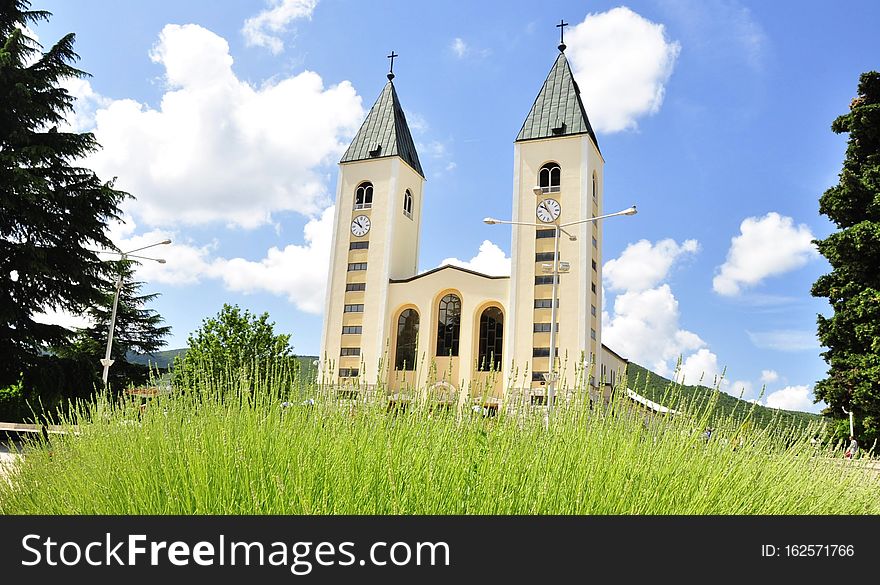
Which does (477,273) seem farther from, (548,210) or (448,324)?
(548,210)

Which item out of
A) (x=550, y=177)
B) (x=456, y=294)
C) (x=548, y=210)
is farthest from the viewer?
(x=456, y=294)

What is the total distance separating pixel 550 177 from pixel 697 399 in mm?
40443

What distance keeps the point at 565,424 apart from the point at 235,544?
252 centimetres

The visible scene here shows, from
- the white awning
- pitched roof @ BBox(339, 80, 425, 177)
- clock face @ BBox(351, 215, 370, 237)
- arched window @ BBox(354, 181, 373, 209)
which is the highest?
pitched roof @ BBox(339, 80, 425, 177)

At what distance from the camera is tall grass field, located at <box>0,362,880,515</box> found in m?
3.97

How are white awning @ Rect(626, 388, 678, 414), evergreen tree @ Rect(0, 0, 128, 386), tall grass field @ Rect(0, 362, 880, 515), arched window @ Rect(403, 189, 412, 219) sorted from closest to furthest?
tall grass field @ Rect(0, 362, 880, 515) → white awning @ Rect(626, 388, 678, 414) → evergreen tree @ Rect(0, 0, 128, 386) → arched window @ Rect(403, 189, 412, 219)

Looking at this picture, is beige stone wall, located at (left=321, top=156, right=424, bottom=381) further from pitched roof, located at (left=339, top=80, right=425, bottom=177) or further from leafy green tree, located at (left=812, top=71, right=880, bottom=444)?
leafy green tree, located at (left=812, top=71, right=880, bottom=444)

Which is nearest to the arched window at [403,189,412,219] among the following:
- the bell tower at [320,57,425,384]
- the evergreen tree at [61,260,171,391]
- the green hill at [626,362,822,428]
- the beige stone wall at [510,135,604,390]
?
the bell tower at [320,57,425,384]

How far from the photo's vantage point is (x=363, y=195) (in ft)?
161

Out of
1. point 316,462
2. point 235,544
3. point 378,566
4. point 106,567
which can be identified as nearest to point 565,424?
point 316,462

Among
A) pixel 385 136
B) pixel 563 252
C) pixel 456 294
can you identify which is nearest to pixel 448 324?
pixel 456 294

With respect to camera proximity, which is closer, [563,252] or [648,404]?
[648,404]

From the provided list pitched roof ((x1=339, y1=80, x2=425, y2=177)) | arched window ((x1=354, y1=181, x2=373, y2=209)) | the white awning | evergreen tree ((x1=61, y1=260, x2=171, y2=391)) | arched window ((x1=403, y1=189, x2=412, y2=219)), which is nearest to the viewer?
the white awning

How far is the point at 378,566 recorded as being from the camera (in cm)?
315
